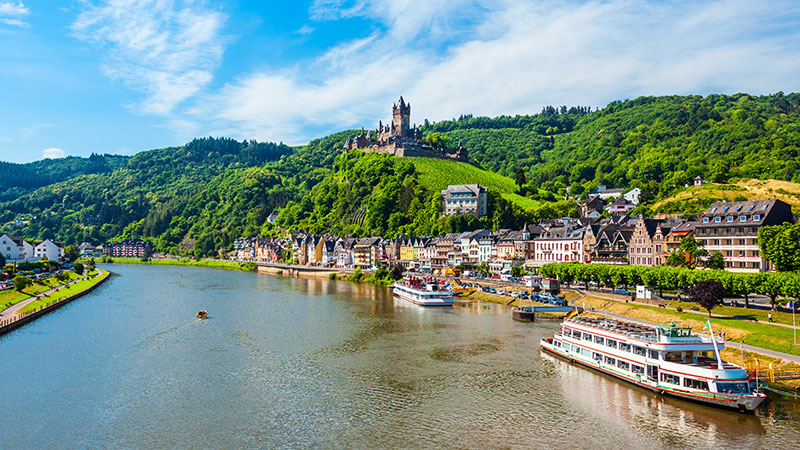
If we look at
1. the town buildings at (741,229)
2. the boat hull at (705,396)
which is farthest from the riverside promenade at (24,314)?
the town buildings at (741,229)

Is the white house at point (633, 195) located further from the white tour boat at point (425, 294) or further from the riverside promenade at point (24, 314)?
the riverside promenade at point (24, 314)

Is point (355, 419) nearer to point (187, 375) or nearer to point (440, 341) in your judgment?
point (187, 375)

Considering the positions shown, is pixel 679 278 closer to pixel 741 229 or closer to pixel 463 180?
pixel 741 229

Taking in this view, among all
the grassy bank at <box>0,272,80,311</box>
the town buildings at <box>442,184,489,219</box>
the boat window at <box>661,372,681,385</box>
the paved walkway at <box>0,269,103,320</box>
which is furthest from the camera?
the town buildings at <box>442,184,489,219</box>

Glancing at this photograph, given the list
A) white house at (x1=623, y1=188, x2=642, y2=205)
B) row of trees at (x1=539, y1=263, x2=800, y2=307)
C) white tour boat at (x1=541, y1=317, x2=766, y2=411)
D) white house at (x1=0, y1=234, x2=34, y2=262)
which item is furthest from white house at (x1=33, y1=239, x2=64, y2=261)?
white house at (x1=623, y1=188, x2=642, y2=205)

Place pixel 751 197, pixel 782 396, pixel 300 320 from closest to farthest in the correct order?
pixel 782 396 < pixel 300 320 < pixel 751 197

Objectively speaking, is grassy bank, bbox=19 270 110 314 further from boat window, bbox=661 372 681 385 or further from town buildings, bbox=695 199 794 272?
town buildings, bbox=695 199 794 272

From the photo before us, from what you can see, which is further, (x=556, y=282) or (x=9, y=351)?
(x=556, y=282)

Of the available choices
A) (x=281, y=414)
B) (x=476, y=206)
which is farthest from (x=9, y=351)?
(x=476, y=206)
